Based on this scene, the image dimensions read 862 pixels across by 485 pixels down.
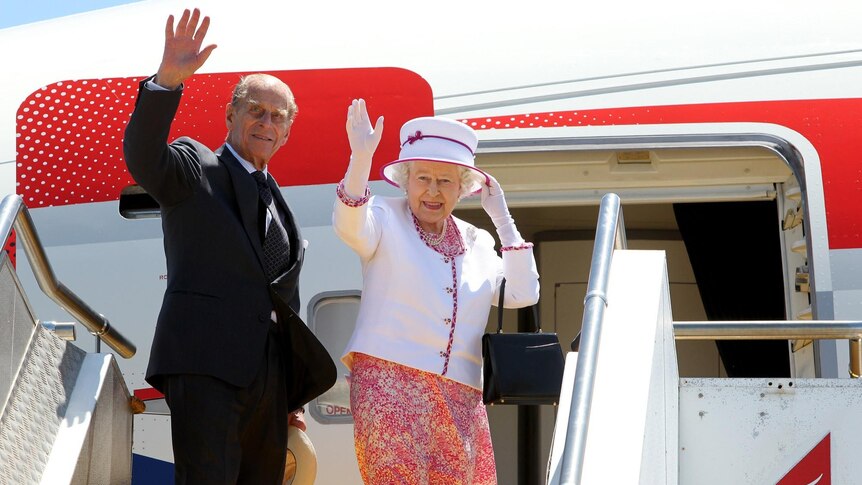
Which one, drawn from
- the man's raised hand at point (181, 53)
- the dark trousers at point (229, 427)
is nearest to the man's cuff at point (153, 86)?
the man's raised hand at point (181, 53)

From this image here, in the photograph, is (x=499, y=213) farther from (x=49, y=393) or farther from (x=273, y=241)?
(x=49, y=393)

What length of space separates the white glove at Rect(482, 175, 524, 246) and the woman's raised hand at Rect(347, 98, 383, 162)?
0.52m

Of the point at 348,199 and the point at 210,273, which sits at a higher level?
the point at 348,199

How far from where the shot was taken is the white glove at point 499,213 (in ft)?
12.4

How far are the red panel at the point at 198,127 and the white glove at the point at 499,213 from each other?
3.97 feet

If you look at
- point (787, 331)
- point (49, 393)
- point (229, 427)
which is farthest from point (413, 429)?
point (787, 331)

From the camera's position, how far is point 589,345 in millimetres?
2727

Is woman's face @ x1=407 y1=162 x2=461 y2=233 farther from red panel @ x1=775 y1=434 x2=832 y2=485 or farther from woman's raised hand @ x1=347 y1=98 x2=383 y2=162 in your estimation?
red panel @ x1=775 y1=434 x2=832 y2=485

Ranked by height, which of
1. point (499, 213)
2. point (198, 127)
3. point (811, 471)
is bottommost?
point (811, 471)

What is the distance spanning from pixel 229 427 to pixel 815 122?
284 centimetres

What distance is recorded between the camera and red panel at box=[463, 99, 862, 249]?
4.77m

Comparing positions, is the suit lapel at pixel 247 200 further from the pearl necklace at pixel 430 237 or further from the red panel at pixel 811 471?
the red panel at pixel 811 471

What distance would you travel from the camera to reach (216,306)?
336 cm

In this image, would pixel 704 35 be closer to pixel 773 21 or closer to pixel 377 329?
pixel 773 21
